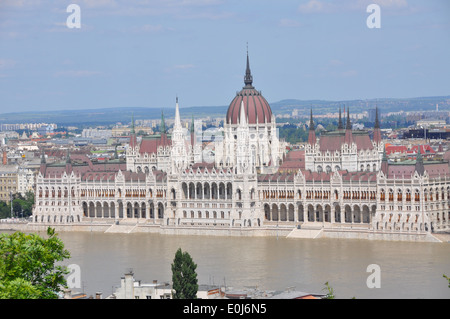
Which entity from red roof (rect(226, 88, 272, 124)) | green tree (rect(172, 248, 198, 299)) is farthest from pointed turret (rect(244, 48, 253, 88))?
green tree (rect(172, 248, 198, 299))

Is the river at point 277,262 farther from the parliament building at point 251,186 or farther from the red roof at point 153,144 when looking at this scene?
the red roof at point 153,144

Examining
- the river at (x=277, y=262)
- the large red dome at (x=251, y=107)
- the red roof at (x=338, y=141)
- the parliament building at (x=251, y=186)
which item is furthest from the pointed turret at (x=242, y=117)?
the river at (x=277, y=262)

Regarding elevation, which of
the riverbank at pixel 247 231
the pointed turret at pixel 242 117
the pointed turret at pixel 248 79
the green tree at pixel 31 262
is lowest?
the riverbank at pixel 247 231

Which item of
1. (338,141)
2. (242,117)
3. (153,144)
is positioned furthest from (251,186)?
(153,144)

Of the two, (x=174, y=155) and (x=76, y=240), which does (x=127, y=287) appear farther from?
(x=174, y=155)

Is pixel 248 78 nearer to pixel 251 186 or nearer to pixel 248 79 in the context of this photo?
pixel 248 79
